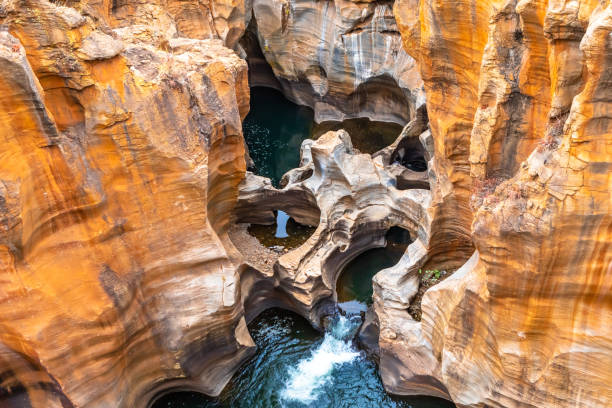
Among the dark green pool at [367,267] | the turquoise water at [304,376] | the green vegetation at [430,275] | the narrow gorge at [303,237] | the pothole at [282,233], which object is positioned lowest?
the turquoise water at [304,376]

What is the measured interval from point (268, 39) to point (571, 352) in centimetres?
2167

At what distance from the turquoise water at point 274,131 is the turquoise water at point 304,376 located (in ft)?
27.4

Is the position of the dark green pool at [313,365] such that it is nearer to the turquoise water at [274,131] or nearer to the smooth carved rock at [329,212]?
the smooth carved rock at [329,212]

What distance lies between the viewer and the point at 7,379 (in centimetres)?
1010

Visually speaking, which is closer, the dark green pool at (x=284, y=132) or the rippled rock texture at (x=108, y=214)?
the rippled rock texture at (x=108, y=214)

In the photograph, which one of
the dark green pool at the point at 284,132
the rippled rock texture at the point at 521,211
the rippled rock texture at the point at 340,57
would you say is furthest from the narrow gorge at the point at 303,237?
the rippled rock texture at the point at 340,57

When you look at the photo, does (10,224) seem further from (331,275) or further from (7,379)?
(331,275)

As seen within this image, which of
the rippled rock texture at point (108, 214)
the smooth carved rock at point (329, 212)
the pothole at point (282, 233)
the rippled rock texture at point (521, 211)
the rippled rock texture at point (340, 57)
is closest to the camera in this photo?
the rippled rock texture at point (521, 211)

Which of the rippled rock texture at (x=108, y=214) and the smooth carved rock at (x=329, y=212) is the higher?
the rippled rock texture at (x=108, y=214)

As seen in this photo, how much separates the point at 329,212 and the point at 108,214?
721 cm

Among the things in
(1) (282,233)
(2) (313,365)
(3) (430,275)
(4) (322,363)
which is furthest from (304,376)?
(1) (282,233)

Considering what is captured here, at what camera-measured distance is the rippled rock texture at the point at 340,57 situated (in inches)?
882

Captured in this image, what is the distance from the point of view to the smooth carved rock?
14.7 metres

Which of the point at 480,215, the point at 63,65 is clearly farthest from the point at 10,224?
the point at 480,215
